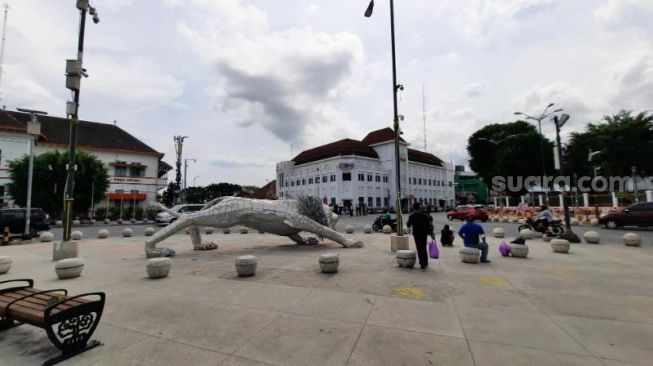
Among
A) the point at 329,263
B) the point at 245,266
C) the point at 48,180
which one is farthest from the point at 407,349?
the point at 48,180

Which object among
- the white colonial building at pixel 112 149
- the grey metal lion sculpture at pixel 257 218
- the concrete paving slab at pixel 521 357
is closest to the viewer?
the concrete paving slab at pixel 521 357

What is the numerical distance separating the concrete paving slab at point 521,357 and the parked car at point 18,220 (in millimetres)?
22423

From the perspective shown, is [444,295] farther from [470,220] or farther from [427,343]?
[470,220]

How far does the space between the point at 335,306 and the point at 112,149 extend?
46.7 metres

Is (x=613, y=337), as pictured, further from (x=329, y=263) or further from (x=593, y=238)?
(x=593, y=238)

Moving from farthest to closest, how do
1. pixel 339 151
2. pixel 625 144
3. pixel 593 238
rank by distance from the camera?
pixel 339 151 → pixel 625 144 → pixel 593 238

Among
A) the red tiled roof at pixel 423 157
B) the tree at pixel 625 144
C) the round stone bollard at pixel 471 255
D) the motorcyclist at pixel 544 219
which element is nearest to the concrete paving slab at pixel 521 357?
the round stone bollard at pixel 471 255

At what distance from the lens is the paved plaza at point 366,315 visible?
3.47 m

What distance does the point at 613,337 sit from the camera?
12.7ft

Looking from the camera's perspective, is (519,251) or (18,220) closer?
(519,251)

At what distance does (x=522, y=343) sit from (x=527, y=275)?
405cm

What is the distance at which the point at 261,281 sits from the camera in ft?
21.9

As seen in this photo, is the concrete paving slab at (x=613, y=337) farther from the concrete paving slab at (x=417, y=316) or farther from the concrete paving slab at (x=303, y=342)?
the concrete paving slab at (x=303, y=342)

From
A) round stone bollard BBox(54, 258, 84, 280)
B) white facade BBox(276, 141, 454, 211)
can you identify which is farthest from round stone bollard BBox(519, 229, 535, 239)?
white facade BBox(276, 141, 454, 211)
